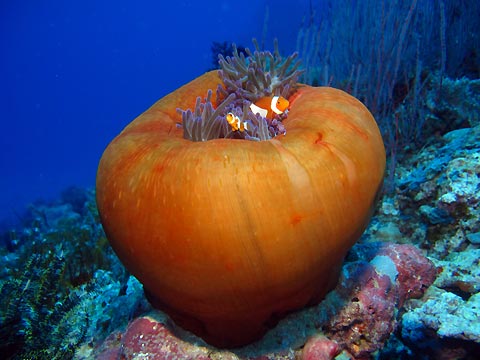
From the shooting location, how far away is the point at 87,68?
79.6 meters

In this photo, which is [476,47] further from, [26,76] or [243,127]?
[26,76]

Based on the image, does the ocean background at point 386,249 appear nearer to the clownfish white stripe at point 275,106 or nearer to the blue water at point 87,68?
the clownfish white stripe at point 275,106

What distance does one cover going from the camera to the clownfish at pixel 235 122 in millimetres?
2131

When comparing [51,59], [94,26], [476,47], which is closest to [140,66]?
[94,26]

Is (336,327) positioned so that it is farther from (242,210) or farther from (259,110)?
(259,110)

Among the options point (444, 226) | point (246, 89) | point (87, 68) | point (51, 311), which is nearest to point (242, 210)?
point (246, 89)

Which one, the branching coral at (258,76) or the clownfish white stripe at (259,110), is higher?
the branching coral at (258,76)

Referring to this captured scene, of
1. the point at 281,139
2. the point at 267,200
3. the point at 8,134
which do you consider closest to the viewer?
the point at 267,200

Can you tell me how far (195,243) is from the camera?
157 centimetres

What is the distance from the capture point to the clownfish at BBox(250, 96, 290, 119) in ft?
7.84

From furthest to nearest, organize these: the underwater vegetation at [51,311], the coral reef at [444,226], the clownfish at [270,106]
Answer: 1. the underwater vegetation at [51,311]
2. the clownfish at [270,106]
3. the coral reef at [444,226]

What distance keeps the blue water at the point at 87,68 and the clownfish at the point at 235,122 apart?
54.3 m

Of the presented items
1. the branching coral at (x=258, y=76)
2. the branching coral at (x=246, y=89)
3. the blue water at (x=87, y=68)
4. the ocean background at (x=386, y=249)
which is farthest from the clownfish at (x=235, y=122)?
the blue water at (x=87, y=68)

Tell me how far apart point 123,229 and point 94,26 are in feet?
275
